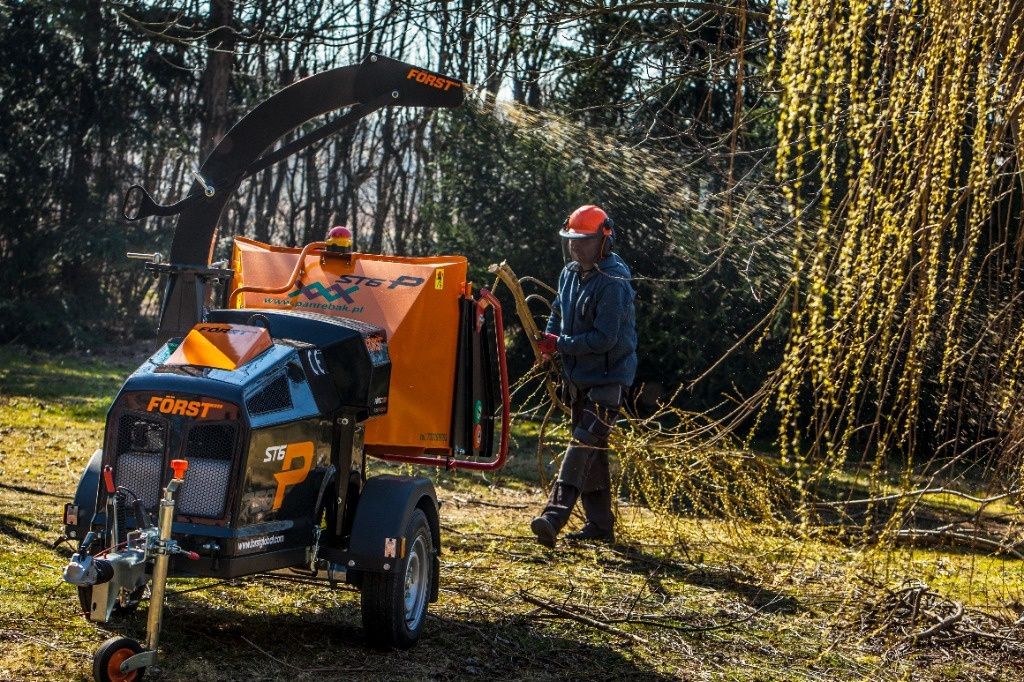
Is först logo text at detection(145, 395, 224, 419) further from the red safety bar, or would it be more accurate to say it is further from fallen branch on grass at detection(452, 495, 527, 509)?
fallen branch on grass at detection(452, 495, 527, 509)

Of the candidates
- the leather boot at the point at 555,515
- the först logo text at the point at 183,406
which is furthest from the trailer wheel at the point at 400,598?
the leather boot at the point at 555,515

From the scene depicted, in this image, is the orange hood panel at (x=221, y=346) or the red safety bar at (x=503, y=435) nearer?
the orange hood panel at (x=221, y=346)

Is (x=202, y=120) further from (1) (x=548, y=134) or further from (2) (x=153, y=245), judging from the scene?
(1) (x=548, y=134)

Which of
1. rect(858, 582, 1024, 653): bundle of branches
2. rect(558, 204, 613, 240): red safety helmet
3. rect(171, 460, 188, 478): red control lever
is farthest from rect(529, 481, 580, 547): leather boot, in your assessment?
rect(171, 460, 188, 478): red control lever

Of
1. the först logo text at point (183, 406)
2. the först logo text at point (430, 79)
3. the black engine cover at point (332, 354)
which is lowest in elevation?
the först logo text at point (183, 406)

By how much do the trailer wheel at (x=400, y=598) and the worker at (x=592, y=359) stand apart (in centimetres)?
196

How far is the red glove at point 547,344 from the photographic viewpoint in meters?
7.26

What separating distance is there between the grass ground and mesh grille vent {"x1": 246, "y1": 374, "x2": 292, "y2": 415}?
0.93 metres

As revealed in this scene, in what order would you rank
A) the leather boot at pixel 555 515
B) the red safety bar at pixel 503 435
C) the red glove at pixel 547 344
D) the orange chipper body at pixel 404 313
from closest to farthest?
1. the orange chipper body at pixel 404 313
2. the red safety bar at pixel 503 435
3. the leather boot at pixel 555 515
4. the red glove at pixel 547 344

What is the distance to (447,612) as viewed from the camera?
5.40m

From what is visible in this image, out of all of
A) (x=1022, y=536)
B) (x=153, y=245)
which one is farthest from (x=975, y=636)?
(x=153, y=245)

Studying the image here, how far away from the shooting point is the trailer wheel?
453 cm

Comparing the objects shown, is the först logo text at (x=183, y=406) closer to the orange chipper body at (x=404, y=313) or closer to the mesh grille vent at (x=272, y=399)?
Answer: the mesh grille vent at (x=272, y=399)

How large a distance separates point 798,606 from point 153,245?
11156mm
